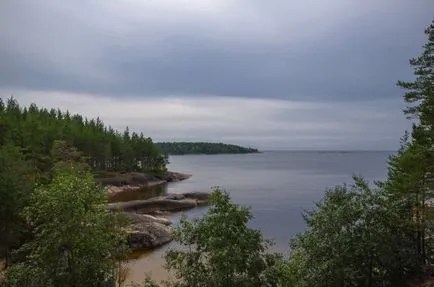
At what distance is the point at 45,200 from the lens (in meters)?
19.8

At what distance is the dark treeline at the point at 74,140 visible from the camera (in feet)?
231

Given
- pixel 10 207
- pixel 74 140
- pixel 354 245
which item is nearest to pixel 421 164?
pixel 354 245

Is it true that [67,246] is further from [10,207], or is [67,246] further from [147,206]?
[147,206]

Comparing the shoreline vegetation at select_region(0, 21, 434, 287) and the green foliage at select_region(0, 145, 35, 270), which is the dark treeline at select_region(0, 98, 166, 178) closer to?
the green foliage at select_region(0, 145, 35, 270)

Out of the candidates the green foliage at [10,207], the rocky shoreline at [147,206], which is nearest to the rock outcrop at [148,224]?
the rocky shoreline at [147,206]

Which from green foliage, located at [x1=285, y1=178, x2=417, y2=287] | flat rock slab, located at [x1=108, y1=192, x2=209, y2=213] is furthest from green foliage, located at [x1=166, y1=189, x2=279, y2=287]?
flat rock slab, located at [x1=108, y1=192, x2=209, y2=213]

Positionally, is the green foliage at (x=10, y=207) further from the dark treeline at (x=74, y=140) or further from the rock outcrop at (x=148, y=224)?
the dark treeline at (x=74, y=140)

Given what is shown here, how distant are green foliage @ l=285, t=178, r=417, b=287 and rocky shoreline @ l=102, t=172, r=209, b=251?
713 centimetres

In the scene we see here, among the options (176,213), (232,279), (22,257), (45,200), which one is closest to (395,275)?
(232,279)

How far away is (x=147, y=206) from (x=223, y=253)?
50.8m

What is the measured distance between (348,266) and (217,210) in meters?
6.65

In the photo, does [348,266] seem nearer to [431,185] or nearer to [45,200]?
[431,185]

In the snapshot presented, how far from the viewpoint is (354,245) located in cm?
1975

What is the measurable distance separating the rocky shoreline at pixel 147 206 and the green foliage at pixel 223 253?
4482 mm
